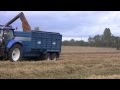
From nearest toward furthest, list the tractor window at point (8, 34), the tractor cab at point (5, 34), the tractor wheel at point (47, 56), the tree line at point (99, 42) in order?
the tractor cab at point (5, 34)
the tractor window at point (8, 34)
the tractor wheel at point (47, 56)
the tree line at point (99, 42)

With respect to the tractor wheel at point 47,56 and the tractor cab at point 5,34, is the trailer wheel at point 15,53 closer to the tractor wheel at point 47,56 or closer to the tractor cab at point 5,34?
the tractor cab at point 5,34

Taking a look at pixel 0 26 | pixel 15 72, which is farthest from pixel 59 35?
pixel 15 72

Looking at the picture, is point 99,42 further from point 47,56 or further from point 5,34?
point 5,34

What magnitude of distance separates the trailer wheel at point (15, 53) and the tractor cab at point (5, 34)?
49 cm

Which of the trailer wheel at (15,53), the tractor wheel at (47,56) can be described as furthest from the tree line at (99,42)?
the trailer wheel at (15,53)

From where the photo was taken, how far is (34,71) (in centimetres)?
1191

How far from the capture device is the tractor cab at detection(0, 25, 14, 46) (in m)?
15.4

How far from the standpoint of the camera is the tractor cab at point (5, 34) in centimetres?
1538

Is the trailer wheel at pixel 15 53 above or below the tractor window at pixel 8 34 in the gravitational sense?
below

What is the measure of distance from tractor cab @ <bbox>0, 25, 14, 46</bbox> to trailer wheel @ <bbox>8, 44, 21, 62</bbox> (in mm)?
494

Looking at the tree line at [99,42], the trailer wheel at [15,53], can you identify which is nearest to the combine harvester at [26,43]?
the trailer wheel at [15,53]

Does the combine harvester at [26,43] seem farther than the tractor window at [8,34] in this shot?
No

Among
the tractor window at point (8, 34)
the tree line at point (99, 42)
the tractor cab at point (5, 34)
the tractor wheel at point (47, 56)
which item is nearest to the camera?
the tractor cab at point (5, 34)
